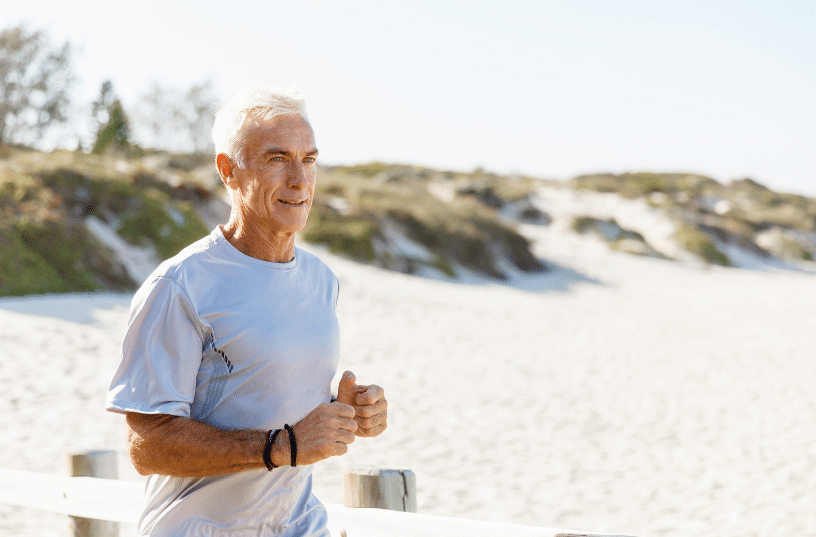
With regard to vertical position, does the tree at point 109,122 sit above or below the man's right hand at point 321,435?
above

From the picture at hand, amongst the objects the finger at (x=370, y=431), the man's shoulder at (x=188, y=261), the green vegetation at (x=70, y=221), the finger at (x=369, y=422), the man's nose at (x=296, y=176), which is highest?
the green vegetation at (x=70, y=221)

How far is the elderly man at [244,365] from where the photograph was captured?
143 centimetres

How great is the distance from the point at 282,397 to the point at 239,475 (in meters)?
0.18

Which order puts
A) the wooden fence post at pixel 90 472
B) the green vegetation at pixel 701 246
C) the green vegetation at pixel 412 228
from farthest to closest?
1. the green vegetation at pixel 701 246
2. the green vegetation at pixel 412 228
3. the wooden fence post at pixel 90 472

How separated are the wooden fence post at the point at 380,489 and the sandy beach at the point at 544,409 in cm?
281

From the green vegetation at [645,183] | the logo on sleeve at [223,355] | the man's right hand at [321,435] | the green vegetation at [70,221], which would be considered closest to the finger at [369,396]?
the man's right hand at [321,435]

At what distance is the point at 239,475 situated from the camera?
156cm

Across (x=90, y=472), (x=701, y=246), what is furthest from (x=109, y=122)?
(x=90, y=472)

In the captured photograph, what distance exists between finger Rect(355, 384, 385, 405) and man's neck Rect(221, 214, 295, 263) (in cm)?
36

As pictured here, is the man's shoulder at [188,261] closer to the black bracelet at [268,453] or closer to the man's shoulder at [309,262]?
the man's shoulder at [309,262]

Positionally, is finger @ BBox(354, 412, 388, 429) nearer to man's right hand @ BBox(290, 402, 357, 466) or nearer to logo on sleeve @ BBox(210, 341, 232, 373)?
man's right hand @ BBox(290, 402, 357, 466)

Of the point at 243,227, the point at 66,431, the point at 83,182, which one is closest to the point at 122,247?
the point at 83,182

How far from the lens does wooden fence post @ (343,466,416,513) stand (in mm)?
2186

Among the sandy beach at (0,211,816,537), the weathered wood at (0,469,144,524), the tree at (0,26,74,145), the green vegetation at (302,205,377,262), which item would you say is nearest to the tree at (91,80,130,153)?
the tree at (0,26,74,145)
